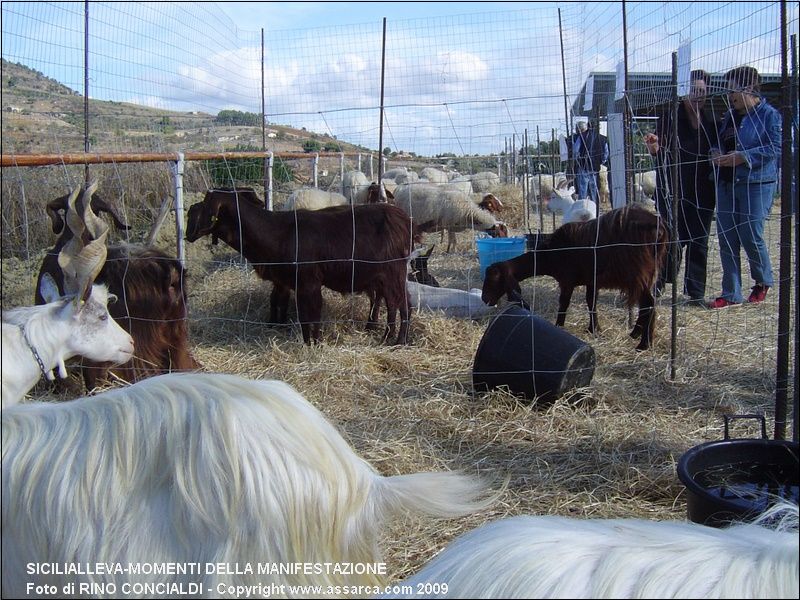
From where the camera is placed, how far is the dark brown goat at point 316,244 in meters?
6.65

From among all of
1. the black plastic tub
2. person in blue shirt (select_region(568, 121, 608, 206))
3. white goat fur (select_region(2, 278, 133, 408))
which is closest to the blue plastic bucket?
person in blue shirt (select_region(568, 121, 608, 206))

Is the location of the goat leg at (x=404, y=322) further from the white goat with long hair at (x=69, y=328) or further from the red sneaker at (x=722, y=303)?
the red sneaker at (x=722, y=303)

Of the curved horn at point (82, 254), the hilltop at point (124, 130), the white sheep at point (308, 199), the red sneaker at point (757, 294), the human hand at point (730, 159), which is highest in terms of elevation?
the hilltop at point (124, 130)

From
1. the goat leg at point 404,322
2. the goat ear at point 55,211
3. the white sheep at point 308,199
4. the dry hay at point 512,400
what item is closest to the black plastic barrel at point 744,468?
the dry hay at point 512,400

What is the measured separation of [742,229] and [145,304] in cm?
545

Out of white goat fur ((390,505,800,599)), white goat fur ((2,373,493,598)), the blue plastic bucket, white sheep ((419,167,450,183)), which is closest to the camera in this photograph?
white goat fur ((390,505,800,599))

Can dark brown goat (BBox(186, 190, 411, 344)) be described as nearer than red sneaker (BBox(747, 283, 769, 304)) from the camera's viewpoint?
Yes

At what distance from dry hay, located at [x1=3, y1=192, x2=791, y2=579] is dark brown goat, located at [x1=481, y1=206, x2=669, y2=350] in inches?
12.6

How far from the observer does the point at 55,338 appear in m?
3.98

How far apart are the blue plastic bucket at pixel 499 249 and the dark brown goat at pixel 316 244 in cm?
215

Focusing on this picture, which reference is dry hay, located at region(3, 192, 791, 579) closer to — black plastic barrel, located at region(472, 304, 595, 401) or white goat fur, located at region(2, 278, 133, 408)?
black plastic barrel, located at region(472, 304, 595, 401)

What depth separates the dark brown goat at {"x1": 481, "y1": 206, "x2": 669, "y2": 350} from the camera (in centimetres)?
630

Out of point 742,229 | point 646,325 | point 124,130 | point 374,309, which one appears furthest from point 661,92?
point 124,130

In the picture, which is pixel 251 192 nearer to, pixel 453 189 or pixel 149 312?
pixel 149 312
